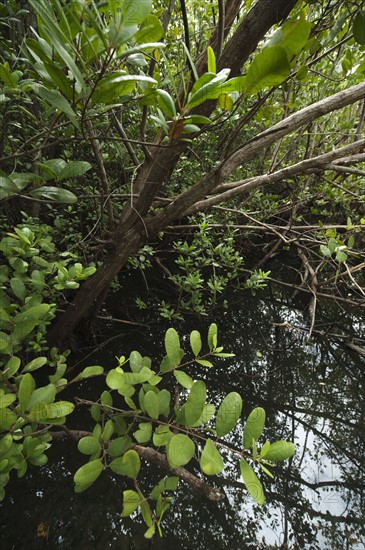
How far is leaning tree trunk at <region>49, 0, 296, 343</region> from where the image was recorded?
1104 millimetres

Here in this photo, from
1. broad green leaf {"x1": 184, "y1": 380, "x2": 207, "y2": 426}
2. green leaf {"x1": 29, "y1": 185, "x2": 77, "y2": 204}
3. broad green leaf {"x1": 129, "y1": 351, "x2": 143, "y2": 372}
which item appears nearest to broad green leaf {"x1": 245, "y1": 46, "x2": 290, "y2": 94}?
green leaf {"x1": 29, "y1": 185, "x2": 77, "y2": 204}

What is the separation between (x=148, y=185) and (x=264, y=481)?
5.65ft

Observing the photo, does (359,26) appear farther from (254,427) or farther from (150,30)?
(254,427)

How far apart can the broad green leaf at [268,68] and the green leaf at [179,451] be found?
29.7 inches

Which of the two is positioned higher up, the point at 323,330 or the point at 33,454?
the point at 33,454

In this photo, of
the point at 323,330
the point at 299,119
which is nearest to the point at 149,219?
the point at 299,119

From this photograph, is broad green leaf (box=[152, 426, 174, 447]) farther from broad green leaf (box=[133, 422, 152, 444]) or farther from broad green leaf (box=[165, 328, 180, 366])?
broad green leaf (box=[165, 328, 180, 366])

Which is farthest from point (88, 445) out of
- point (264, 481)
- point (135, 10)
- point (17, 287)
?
point (264, 481)

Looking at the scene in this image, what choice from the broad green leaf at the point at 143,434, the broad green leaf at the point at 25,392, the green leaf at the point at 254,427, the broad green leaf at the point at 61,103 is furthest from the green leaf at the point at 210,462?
the broad green leaf at the point at 61,103

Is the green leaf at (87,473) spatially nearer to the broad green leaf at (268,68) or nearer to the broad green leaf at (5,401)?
the broad green leaf at (5,401)

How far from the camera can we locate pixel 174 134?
80cm

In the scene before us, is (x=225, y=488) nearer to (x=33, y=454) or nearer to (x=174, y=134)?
(x=33, y=454)

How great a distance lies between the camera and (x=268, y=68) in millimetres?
624

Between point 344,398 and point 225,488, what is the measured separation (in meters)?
1.34
